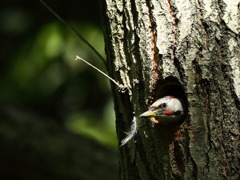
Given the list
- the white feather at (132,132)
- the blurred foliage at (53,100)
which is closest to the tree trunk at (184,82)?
the white feather at (132,132)

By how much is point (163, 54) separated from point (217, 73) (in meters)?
0.28

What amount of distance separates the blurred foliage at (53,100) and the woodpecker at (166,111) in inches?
94.7

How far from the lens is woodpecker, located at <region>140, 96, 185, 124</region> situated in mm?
2828

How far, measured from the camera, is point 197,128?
271 centimetres

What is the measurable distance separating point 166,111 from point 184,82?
0.66 feet

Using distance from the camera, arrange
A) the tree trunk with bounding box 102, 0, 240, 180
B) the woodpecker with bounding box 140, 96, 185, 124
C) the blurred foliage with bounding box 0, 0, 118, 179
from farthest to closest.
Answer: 1. the blurred foliage with bounding box 0, 0, 118, 179
2. the woodpecker with bounding box 140, 96, 185, 124
3. the tree trunk with bounding box 102, 0, 240, 180

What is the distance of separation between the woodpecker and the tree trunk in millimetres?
41

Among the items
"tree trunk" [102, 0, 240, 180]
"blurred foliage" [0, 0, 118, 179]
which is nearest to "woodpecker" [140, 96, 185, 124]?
"tree trunk" [102, 0, 240, 180]

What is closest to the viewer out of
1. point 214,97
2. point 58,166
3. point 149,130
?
point 214,97

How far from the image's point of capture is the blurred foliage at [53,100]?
17.4 feet

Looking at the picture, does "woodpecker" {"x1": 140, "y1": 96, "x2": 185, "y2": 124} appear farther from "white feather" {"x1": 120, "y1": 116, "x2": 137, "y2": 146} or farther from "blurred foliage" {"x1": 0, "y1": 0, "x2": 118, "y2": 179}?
"blurred foliage" {"x1": 0, "y1": 0, "x2": 118, "y2": 179}

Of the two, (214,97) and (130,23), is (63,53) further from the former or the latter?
(214,97)

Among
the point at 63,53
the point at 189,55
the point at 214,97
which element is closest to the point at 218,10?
the point at 189,55

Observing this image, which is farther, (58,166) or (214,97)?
(58,166)
